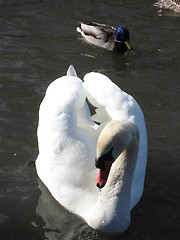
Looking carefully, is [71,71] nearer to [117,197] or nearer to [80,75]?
[117,197]

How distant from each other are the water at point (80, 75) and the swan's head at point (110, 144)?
3.00 feet

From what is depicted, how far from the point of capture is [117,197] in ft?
15.6

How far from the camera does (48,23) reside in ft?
34.3

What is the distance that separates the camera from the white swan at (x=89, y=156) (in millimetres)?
4703

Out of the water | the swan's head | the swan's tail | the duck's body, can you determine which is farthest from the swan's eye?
the duck's body

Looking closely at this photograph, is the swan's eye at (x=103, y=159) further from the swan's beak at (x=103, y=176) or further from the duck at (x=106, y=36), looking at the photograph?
the duck at (x=106, y=36)

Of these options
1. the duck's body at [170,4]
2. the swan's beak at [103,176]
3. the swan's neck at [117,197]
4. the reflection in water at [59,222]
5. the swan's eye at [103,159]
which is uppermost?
the swan's eye at [103,159]

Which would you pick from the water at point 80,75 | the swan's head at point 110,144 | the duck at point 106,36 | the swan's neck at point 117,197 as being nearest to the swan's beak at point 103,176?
the swan's head at point 110,144

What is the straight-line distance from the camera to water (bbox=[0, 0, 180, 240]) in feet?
17.0

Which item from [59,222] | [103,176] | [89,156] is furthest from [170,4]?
[103,176]

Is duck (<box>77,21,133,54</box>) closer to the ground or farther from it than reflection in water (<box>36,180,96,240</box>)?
closer to the ground

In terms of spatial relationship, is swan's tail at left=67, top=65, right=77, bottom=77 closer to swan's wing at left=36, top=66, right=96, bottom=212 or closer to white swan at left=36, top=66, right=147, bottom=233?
white swan at left=36, top=66, right=147, bottom=233

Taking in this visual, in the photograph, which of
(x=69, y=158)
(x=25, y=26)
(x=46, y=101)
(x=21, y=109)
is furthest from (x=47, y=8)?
(x=69, y=158)

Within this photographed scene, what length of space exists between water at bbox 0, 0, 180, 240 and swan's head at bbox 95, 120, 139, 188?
914 millimetres
